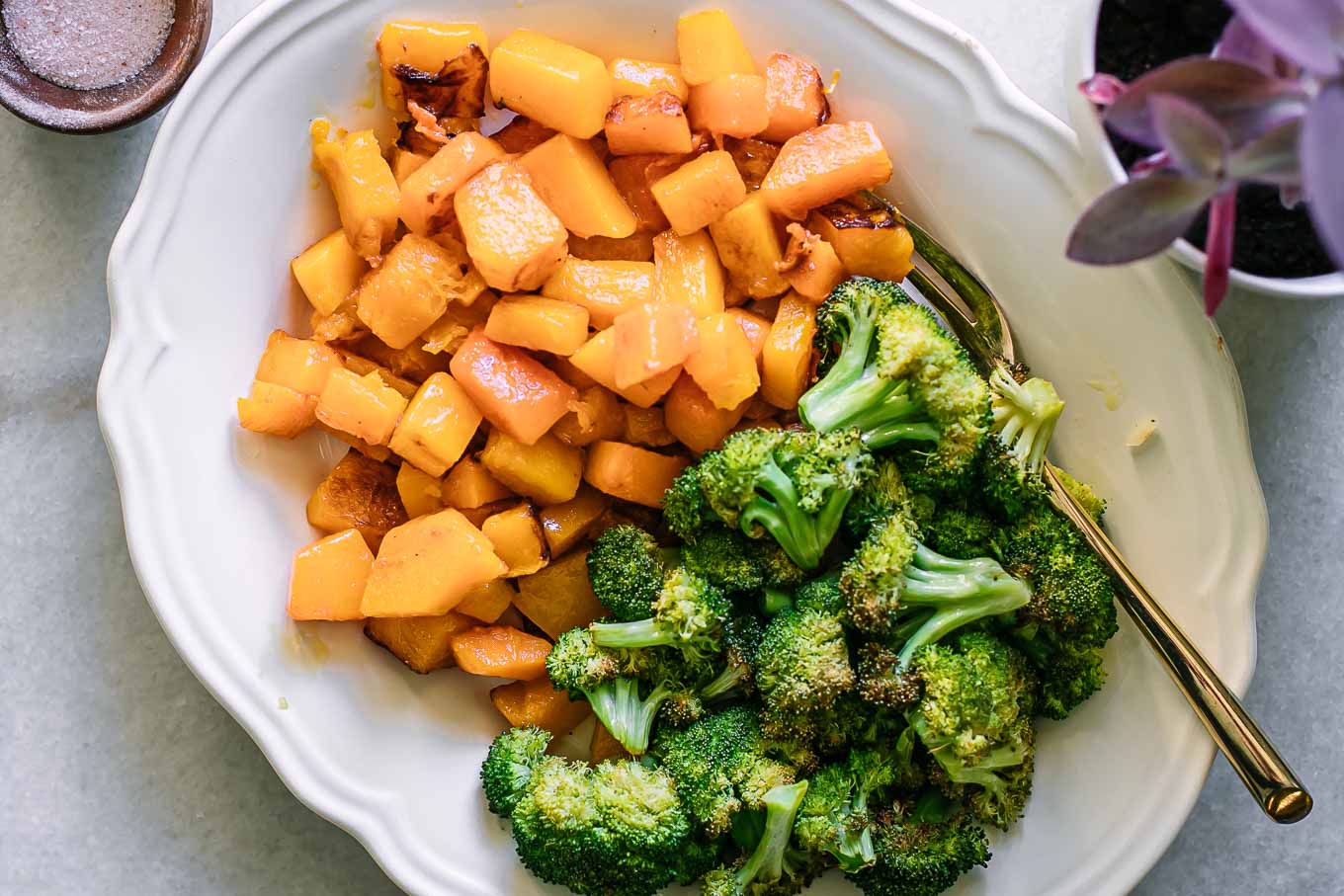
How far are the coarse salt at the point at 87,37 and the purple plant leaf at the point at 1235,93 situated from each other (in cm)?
212

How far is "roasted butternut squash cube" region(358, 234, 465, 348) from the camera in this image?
215 centimetres

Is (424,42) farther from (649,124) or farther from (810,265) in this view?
(810,265)

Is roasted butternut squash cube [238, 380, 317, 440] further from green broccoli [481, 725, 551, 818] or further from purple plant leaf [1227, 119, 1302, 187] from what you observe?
purple plant leaf [1227, 119, 1302, 187]

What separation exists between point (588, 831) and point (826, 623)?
62 cm

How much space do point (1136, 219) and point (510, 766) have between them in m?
1.54

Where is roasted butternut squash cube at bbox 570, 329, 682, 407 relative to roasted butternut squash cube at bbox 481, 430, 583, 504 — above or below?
above

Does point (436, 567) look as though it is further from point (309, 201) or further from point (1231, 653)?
point (1231, 653)

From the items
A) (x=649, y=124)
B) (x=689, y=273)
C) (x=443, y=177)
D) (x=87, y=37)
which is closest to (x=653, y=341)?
(x=689, y=273)

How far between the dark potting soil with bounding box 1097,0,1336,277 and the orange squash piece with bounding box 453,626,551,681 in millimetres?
1532

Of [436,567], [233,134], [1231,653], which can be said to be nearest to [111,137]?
[233,134]

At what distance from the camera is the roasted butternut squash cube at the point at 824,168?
83.7 inches

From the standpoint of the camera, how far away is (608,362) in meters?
2.10

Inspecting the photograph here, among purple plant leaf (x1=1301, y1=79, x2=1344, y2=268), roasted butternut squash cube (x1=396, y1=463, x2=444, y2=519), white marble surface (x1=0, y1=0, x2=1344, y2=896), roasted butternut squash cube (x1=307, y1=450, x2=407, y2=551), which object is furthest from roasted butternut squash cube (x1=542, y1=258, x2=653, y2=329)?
purple plant leaf (x1=1301, y1=79, x2=1344, y2=268)

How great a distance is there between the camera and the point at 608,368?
82.7 inches
